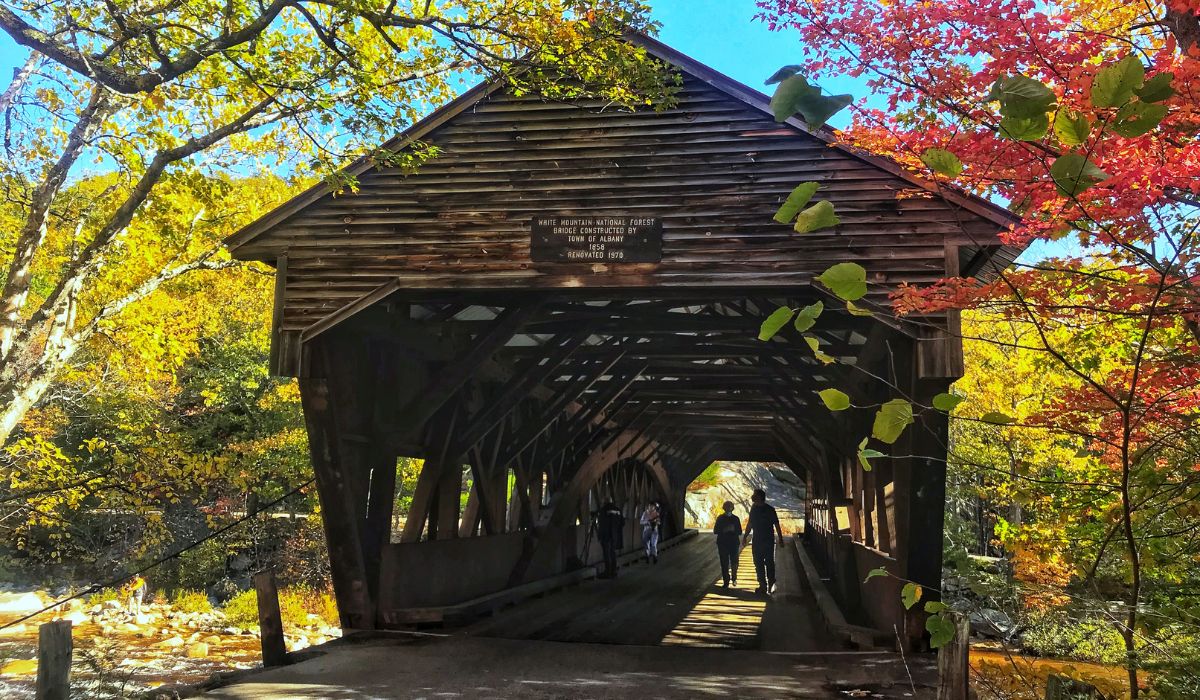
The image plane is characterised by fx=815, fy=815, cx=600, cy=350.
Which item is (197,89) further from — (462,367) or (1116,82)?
(1116,82)

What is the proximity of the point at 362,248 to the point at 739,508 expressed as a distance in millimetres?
46384

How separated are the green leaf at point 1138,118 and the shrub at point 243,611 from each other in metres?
17.0

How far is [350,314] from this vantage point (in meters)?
6.92

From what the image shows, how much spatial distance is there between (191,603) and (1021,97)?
20.3 meters

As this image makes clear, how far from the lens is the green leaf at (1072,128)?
154 cm

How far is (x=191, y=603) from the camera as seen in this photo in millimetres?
18172

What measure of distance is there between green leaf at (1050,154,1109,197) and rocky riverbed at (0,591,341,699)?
9601 mm

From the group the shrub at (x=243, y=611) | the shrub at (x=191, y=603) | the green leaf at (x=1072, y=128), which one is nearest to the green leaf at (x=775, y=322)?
the green leaf at (x=1072, y=128)

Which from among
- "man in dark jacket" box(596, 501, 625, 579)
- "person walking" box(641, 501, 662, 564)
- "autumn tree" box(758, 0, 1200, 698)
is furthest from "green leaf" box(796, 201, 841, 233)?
"person walking" box(641, 501, 662, 564)

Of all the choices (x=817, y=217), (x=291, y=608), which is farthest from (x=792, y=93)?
(x=291, y=608)

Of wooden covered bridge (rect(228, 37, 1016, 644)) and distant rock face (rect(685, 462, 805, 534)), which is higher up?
wooden covered bridge (rect(228, 37, 1016, 644))

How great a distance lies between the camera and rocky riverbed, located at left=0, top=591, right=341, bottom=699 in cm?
1093

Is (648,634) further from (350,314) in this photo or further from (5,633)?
(5,633)

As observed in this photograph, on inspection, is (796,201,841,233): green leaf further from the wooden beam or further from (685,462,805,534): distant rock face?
(685,462,805,534): distant rock face
